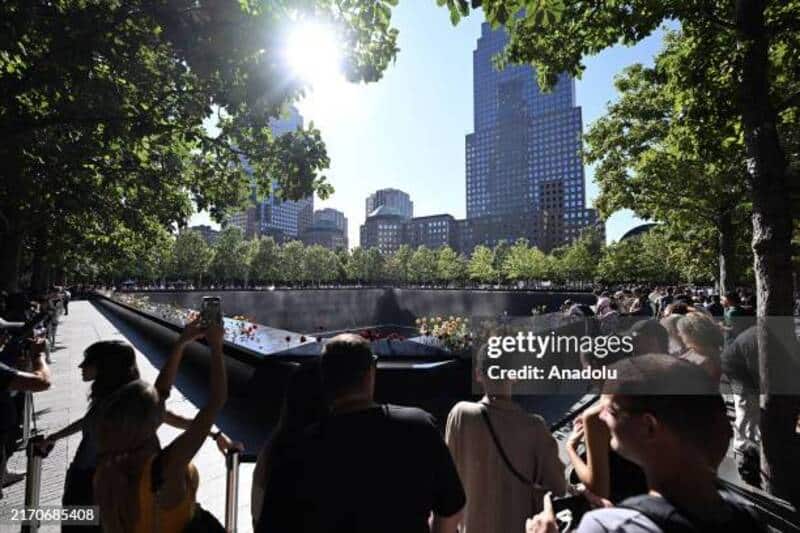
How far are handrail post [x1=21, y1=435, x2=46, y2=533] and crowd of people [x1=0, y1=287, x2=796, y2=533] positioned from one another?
75 millimetres

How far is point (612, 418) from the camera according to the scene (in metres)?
1.68

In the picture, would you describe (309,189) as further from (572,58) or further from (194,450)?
(194,450)

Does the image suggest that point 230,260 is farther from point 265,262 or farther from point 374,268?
point 374,268

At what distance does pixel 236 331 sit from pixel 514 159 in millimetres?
166840

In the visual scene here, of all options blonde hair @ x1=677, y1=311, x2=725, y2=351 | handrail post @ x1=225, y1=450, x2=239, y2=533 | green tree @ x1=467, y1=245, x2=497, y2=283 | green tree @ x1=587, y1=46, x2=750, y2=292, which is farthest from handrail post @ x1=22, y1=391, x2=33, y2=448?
green tree @ x1=467, y1=245, x2=497, y2=283

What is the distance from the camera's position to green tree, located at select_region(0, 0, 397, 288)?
471 centimetres

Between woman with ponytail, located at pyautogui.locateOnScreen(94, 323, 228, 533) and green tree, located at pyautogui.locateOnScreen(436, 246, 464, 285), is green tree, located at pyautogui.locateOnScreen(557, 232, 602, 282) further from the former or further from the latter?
woman with ponytail, located at pyautogui.locateOnScreen(94, 323, 228, 533)

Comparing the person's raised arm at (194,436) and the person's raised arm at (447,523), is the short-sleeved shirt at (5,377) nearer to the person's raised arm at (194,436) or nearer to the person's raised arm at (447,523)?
the person's raised arm at (194,436)

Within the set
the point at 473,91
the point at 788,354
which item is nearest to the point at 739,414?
the point at 788,354

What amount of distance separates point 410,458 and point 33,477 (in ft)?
10.8

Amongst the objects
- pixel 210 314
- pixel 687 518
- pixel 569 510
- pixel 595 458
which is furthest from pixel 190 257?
pixel 687 518

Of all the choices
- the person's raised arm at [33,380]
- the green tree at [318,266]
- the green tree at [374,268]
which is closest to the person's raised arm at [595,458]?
the person's raised arm at [33,380]

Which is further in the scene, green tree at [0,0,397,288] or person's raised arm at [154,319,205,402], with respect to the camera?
green tree at [0,0,397,288]

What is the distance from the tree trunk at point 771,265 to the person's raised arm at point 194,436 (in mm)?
5409
